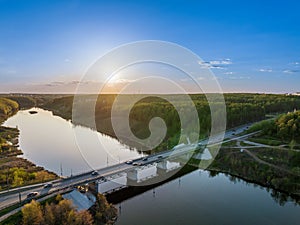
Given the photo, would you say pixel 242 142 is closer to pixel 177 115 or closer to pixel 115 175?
pixel 177 115

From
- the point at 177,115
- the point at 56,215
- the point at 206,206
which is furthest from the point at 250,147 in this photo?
the point at 56,215

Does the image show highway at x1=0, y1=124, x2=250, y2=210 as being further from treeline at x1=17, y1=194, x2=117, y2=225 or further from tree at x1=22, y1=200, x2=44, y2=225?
tree at x1=22, y1=200, x2=44, y2=225

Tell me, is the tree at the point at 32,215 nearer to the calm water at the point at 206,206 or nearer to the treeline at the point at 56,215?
the treeline at the point at 56,215

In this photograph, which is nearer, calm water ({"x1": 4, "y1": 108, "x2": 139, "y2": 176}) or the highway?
the highway

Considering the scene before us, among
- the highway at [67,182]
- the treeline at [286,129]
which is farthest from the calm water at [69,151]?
the treeline at [286,129]

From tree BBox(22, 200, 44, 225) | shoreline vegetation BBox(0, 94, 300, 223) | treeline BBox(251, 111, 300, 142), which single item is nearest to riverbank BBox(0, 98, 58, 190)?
shoreline vegetation BBox(0, 94, 300, 223)

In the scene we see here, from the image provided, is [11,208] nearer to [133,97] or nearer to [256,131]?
[256,131]
